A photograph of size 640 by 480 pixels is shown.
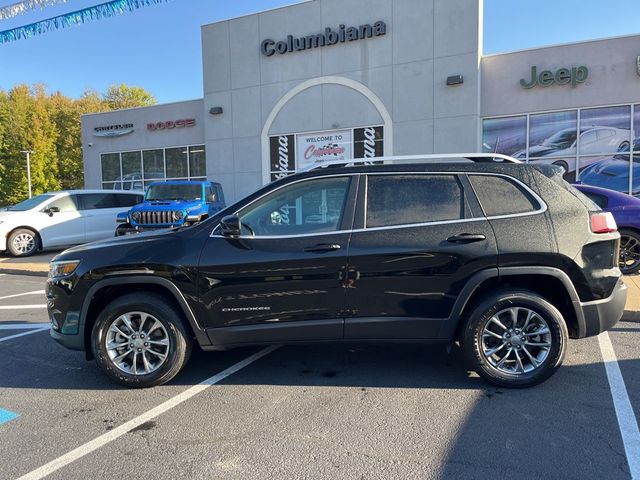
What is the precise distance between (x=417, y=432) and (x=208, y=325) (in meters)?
1.78

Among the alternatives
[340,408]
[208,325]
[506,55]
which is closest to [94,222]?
[208,325]

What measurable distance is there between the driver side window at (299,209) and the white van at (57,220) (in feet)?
37.2

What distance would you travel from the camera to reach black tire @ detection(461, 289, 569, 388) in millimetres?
3756

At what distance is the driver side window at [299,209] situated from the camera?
3924mm

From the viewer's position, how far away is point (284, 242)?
3809 mm

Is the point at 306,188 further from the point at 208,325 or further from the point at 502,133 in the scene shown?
the point at 502,133

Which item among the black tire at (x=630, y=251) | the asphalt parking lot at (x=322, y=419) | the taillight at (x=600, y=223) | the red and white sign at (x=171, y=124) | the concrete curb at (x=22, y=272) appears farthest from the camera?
the red and white sign at (x=171, y=124)

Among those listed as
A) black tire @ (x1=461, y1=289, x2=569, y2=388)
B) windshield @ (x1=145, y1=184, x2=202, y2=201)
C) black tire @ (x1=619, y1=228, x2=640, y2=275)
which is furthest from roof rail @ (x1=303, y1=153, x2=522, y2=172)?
windshield @ (x1=145, y1=184, x2=202, y2=201)

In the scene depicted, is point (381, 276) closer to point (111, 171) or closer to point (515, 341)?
point (515, 341)

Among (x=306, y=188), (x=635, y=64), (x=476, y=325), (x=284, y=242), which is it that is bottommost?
(x=476, y=325)

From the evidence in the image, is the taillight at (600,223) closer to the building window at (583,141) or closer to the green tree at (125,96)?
the building window at (583,141)

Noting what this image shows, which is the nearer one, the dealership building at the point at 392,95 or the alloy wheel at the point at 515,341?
the alloy wheel at the point at 515,341

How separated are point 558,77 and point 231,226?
1356 cm

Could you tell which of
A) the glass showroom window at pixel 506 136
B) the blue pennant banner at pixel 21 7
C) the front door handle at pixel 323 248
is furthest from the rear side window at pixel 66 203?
the glass showroom window at pixel 506 136
